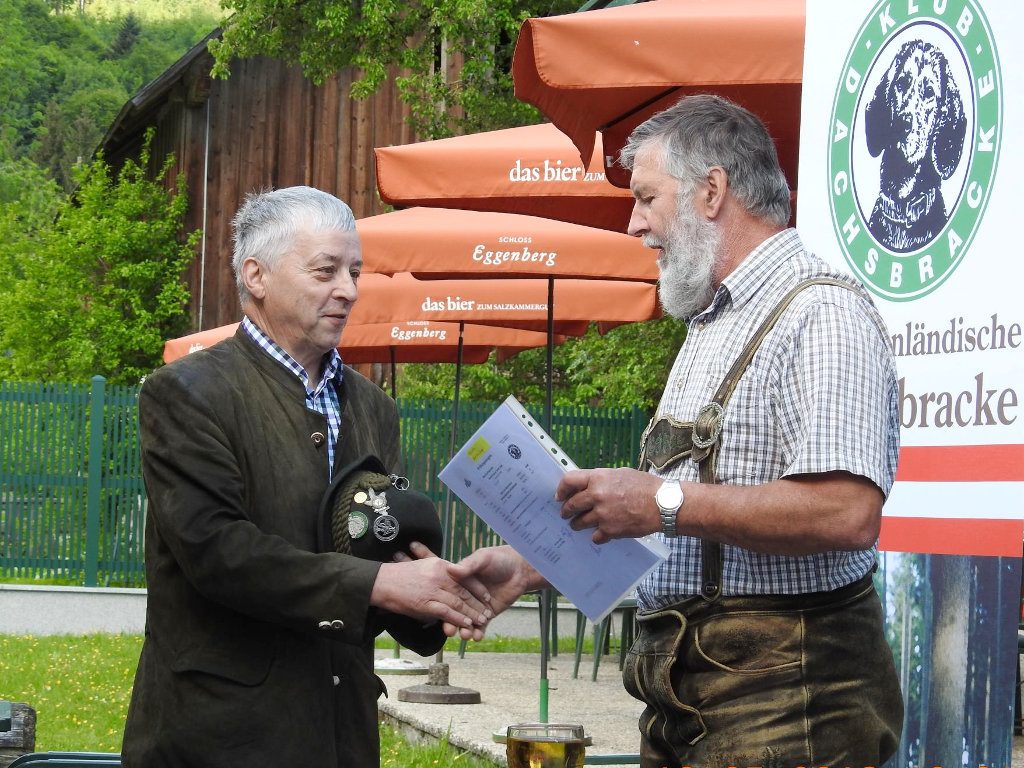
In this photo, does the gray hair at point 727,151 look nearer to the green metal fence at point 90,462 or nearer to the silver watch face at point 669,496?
the silver watch face at point 669,496

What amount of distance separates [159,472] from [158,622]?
1.02 ft

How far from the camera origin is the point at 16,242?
31953mm

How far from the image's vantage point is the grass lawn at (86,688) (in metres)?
7.94

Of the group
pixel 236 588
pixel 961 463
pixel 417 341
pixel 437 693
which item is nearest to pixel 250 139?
pixel 417 341

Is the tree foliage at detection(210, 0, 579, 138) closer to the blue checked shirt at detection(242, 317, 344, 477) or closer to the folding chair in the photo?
the folding chair

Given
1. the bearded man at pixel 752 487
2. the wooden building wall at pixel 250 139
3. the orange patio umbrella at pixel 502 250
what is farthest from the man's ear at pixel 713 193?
the wooden building wall at pixel 250 139

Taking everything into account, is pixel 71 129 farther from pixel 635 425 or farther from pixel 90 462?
pixel 635 425

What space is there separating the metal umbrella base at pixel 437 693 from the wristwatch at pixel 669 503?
21.0ft

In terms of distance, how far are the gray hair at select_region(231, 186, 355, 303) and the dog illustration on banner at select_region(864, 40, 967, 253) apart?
4.14ft

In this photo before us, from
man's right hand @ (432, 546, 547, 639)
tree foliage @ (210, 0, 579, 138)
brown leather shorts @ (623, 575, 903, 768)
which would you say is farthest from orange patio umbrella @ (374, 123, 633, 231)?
tree foliage @ (210, 0, 579, 138)

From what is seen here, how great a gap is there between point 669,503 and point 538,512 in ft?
1.00

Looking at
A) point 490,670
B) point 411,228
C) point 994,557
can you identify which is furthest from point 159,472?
point 490,670

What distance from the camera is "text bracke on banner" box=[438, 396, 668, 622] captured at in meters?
2.78

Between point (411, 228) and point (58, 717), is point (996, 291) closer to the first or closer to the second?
point (411, 228)
